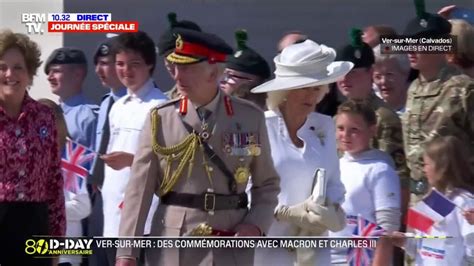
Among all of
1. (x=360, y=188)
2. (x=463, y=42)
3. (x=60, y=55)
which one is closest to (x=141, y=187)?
(x=60, y=55)

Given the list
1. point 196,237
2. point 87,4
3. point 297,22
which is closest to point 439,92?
point 297,22

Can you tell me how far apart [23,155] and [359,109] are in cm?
152

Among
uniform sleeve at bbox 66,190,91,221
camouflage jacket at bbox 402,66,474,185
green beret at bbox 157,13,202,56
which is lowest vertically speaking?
uniform sleeve at bbox 66,190,91,221

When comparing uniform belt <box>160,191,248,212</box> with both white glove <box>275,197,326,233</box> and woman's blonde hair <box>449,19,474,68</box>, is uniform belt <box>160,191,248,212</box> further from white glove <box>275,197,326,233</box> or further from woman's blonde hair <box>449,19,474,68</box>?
woman's blonde hair <box>449,19,474,68</box>

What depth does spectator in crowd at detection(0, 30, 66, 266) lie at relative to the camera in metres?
4.65

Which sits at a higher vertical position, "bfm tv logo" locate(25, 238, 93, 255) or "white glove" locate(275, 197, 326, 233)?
"white glove" locate(275, 197, 326, 233)

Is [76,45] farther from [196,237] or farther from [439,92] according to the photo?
[439,92]

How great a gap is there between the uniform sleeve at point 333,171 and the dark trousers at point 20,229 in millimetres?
1285

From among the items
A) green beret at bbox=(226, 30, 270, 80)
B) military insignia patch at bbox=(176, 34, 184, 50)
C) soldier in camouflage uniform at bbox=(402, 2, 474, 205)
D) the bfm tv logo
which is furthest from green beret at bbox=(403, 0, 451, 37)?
the bfm tv logo

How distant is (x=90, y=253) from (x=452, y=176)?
170 centimetres

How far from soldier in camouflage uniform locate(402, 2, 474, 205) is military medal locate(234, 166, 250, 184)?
787mm

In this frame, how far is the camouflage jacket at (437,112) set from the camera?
15.8ft

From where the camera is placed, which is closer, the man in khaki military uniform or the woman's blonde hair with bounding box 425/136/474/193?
the man in khaki military uniform

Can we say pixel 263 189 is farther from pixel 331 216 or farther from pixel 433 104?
pixel 433 104
